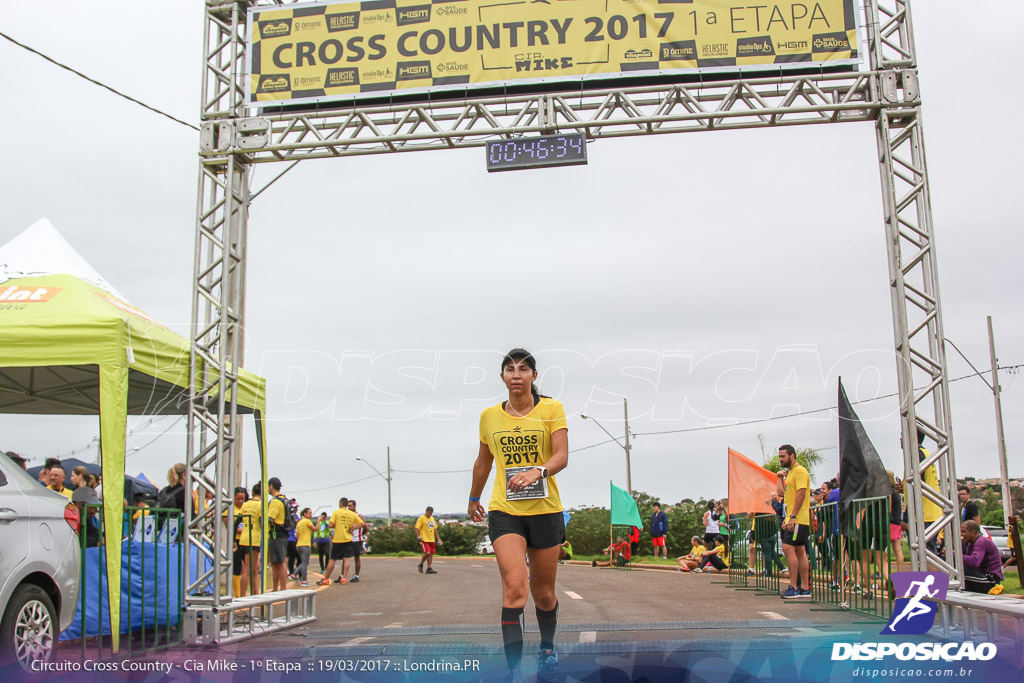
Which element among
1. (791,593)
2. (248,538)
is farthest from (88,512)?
(791,593)

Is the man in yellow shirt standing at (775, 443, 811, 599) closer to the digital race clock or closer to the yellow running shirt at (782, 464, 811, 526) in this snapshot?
the yellow running shirt at (782, 464, 811, 526)

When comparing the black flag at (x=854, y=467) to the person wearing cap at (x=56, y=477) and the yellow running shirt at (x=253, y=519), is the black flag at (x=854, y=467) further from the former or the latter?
the person wearing cap at (x=56, y=477)

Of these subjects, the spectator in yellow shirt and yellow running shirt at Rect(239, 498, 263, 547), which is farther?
the spectator in yellow shirt

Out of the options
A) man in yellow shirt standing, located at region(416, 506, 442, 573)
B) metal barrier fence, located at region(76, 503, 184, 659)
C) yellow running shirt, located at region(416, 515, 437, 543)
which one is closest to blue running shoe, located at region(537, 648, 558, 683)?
metal barrier fence, located at region(76, 503, 184, 659)

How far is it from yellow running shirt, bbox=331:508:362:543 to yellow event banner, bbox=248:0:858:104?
932 cm

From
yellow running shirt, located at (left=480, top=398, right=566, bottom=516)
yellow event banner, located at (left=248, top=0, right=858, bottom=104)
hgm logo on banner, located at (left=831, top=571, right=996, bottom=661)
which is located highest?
yellow event banner, located at (left=248, top=0, right=858, bottom=104)

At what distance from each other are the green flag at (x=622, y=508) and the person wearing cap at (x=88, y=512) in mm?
14909

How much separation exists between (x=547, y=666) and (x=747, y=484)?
1184cm

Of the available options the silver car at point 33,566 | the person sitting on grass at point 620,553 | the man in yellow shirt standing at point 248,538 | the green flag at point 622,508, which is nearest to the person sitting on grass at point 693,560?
the green flag at point 622,508

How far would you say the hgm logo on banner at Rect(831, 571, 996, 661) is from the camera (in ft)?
23.0

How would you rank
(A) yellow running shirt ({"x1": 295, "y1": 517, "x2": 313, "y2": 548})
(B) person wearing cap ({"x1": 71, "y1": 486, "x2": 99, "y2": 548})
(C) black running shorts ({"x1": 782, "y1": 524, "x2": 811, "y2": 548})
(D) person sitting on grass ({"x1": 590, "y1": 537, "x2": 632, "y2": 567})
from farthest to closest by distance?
(D) person sitting on grass ({"x1": 590, "y1": 537, "x2": 632, "y2": 567}) → (A) yellow running shirt ({"x1": 295, "y1": 517, "x2": 313, "y2": 548}) → (C) black running shorts ({"x1": 782, "y1": 524, "x2": 811, "y2": 548}) → (B) person wearing cap ({"x1": 71, "y1": 486, "x2": 99, "y2": 548})

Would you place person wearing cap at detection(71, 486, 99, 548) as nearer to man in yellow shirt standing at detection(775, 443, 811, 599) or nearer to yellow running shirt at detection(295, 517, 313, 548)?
man in yellow shirt standing at detection(775, 443, 811, 599)

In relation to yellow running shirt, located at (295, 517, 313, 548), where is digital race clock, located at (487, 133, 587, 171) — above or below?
above

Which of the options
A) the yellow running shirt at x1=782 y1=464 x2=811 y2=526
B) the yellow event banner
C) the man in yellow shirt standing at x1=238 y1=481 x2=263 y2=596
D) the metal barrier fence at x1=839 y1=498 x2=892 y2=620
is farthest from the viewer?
the man in yellow shirt standing at x1=238 y1=481 x2=263 y2=596
